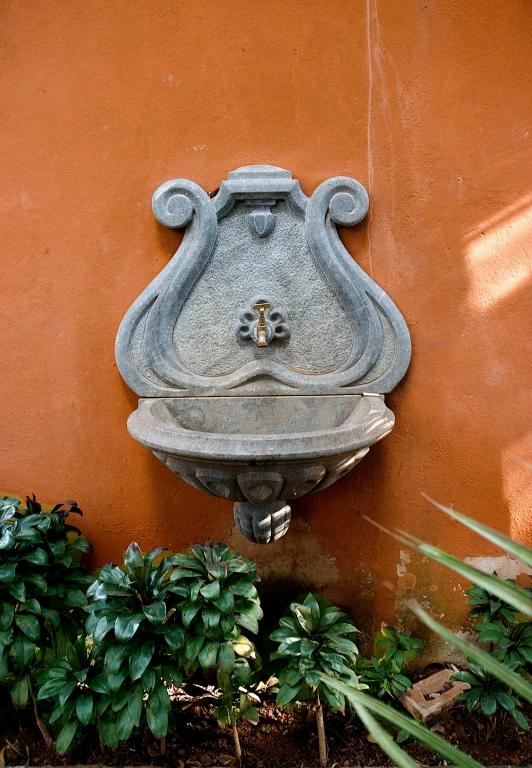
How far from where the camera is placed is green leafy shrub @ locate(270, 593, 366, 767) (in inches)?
64.0

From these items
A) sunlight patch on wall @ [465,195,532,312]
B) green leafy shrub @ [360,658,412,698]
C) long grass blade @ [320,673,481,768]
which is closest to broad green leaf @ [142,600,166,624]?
green leafy shrub @ [360,658,412,698]

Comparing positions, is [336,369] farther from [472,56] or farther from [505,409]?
[472,56]

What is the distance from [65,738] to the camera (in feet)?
5.12

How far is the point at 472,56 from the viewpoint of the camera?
81.2 inches

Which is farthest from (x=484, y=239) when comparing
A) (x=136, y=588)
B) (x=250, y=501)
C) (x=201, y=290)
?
(x=136, y=588)

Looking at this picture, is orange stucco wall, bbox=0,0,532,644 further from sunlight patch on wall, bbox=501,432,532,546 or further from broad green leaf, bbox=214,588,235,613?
broad green leaf, bbox=214,588,235,613

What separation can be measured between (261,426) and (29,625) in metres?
0.99

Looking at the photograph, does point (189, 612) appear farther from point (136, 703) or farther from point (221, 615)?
point (136, 703)

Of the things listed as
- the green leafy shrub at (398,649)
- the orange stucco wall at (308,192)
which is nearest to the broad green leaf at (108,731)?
the orange stucco wall at (308,192)

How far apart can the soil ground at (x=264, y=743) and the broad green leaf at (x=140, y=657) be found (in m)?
0.43

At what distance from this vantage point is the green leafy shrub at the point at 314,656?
5.33 feet

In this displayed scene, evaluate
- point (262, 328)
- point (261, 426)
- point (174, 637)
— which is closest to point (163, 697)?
point (174, 637)

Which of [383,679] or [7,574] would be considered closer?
[7,574]

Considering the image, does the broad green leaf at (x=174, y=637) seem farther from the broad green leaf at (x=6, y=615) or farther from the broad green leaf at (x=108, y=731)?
the broad green leaf at (x=6, y=615)
